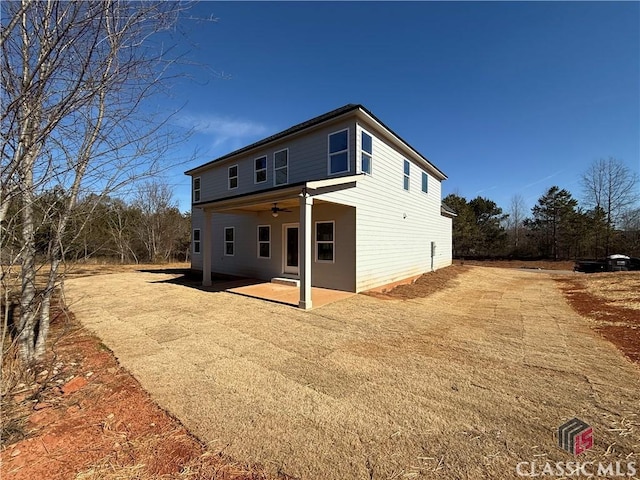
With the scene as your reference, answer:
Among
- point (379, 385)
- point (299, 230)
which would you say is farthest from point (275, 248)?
point (379, 385)

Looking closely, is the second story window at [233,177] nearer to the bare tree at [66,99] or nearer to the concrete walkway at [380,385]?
the concrete walkway at [380,385]

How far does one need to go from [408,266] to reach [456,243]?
68.6ft

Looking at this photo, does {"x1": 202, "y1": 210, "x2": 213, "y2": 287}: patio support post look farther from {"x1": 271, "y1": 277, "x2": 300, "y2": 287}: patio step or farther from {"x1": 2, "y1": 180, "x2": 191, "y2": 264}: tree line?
{"x1": 2, "y1": 180, "x2": 191, "y2": 264}: tree line

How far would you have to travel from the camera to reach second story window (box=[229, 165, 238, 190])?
13.1 m

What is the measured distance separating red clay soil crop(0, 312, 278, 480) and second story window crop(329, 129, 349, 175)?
7397 mm

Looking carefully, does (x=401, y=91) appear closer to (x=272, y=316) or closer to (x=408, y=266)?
(x=408, y=266)

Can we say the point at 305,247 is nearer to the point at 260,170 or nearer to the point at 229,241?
the point at 260,170

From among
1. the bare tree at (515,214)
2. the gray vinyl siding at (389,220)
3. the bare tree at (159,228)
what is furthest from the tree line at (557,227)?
Result: the bare tree at (159,228)

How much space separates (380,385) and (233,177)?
12229mm

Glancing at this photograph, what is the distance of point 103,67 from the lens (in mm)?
2629

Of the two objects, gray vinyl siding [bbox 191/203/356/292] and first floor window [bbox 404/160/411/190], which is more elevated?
first floor window [bbox 404/160/411/190]

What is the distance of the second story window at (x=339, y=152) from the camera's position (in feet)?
28.0

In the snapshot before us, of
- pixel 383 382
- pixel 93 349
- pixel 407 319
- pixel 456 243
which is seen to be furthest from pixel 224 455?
pixel 456 243

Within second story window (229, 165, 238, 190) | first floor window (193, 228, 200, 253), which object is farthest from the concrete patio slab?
first floor window (193, 228, 200, 253)
